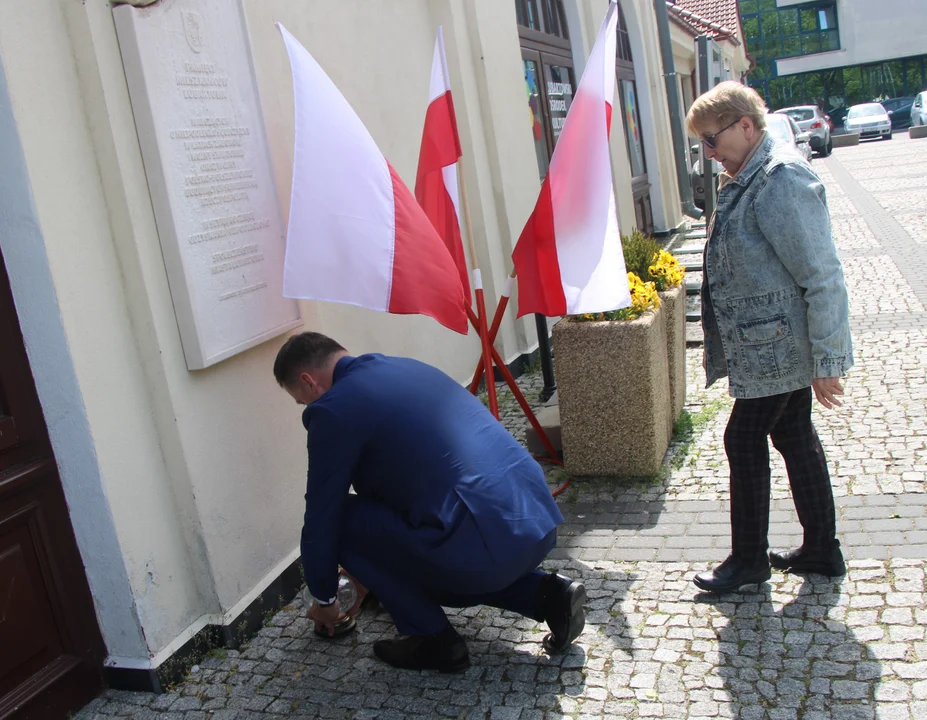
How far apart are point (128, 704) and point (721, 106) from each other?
3.00m

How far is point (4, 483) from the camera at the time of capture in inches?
115

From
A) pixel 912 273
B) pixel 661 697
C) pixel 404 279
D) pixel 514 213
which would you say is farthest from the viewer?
pixel 912 273

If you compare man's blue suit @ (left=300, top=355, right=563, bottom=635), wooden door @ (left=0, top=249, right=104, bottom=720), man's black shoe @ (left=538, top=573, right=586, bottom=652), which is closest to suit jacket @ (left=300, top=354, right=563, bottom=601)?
man's blue suit @ (left=300, top=355, right=563, bottom=635)

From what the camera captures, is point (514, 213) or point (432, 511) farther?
point (514, 213)

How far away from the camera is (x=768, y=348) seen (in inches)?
124

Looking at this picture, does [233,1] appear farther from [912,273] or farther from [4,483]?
[912,273]

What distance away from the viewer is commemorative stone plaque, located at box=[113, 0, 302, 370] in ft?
10.7

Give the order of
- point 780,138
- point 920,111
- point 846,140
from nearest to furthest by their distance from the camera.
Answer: point 780,138, point 920,111, point 846,140

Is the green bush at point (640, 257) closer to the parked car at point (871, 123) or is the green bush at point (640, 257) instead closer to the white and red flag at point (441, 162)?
the white and red flag at point (441, 162)

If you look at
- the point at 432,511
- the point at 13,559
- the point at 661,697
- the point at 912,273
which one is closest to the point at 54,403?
the point at 13,559

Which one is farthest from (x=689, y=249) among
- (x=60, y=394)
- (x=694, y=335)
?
(x=60, y=394)

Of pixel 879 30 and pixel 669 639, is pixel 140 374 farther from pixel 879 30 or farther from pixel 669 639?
pixel 879 30

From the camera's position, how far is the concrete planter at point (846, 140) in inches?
1324

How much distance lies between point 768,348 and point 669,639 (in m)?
1.10
